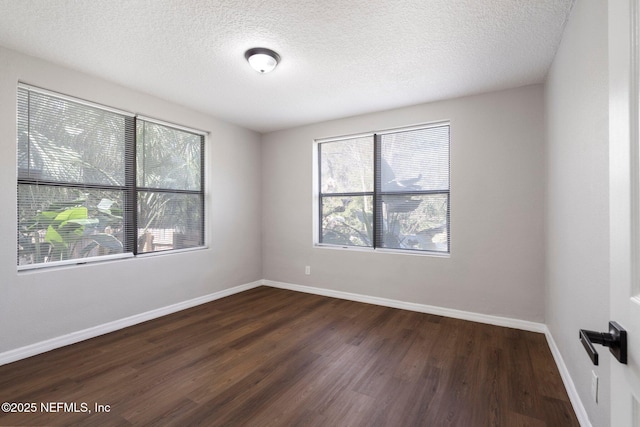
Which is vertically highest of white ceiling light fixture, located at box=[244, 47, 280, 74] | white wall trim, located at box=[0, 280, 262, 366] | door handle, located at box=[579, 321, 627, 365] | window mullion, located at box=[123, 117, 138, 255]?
white ceiling light fixture, located at box=[244, 47, 280, 74]

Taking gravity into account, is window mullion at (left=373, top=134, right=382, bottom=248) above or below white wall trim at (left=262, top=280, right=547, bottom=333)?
above

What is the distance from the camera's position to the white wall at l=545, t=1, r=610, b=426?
142 centimetres

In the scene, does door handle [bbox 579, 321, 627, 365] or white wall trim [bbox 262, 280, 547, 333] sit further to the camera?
white wall trim [bbox 262, 280, 547, 333]

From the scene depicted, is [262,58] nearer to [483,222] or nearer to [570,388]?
[483,222]

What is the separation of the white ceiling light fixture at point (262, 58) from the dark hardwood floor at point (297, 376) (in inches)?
99.2

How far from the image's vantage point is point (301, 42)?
2355mm

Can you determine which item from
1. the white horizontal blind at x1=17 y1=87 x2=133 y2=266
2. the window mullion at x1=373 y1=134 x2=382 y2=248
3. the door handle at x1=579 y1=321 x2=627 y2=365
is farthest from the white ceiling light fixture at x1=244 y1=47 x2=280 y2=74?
the door handle at x1=579 y1=321 x2=627 y2=365

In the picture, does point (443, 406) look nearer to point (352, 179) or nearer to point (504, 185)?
point (504, 185)

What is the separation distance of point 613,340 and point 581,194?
54.7 inches

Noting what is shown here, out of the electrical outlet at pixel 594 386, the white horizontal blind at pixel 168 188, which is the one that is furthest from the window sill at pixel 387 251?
the electrical outlet at pixel 594 386

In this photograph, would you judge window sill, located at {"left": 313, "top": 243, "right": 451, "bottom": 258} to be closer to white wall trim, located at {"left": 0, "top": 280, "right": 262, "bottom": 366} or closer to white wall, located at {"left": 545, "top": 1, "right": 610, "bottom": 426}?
white wall, located at {"left": 545, "top": 1, "right": 610, "bottom": 426}

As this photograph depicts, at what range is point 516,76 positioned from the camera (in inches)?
114

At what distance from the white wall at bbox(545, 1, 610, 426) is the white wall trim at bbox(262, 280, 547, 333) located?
0.52 m

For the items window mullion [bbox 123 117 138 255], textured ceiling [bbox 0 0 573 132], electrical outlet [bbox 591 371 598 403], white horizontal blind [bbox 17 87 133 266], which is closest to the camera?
electrical outlet [bbox 591 371 598 403]
